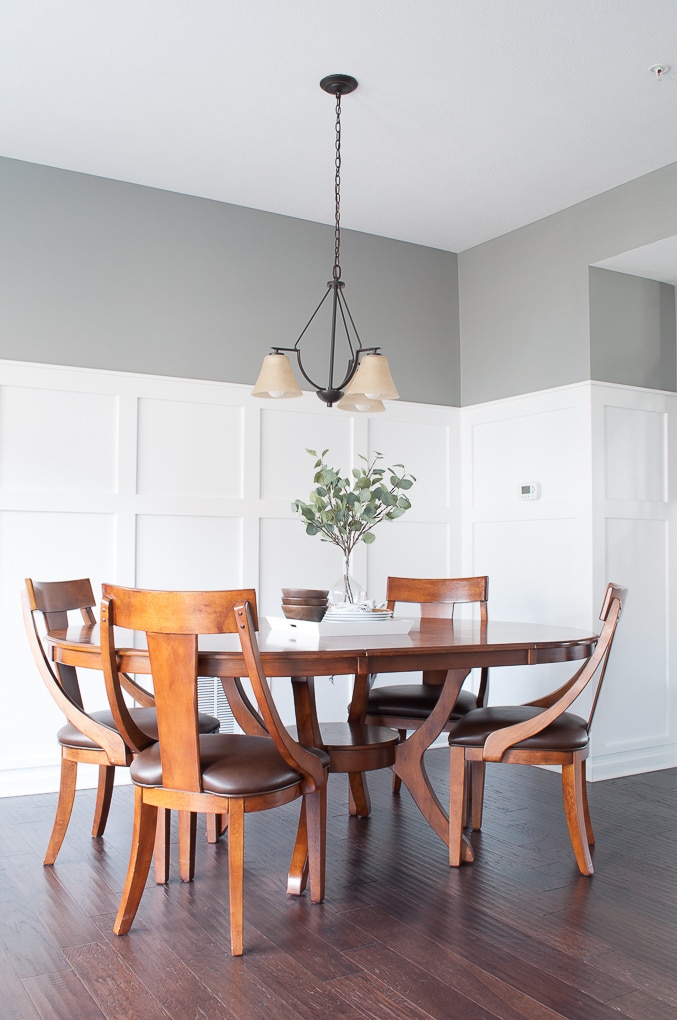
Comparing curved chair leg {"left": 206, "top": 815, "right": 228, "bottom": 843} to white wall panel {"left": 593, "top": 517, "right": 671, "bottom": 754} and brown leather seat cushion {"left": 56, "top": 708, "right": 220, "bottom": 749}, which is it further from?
white wall panel {"left": 593, "top": 517, "right": 671, "bottom": 754}

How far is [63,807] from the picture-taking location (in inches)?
112

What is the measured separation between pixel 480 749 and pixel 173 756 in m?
1.01

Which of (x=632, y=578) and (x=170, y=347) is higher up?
(x=170, y=347)

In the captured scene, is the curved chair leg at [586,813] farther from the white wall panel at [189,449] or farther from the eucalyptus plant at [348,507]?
the white wall panel at [189,449]

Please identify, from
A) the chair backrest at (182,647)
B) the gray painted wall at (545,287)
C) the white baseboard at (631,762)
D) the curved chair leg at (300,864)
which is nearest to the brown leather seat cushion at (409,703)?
the curved chair leg at (300,864)

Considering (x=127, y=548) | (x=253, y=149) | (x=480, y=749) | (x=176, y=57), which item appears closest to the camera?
(x=480, y=749)

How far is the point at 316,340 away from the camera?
4590mm

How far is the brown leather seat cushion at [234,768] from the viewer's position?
7.29 ft

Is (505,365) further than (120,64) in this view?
Yes

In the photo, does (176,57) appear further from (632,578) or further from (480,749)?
(632,578)

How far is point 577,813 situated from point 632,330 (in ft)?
8.24

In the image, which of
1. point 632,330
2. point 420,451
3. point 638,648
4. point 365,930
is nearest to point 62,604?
point 365,930

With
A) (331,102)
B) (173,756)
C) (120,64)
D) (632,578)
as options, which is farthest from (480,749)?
(120,64)

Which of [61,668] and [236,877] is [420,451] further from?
[236,877]
